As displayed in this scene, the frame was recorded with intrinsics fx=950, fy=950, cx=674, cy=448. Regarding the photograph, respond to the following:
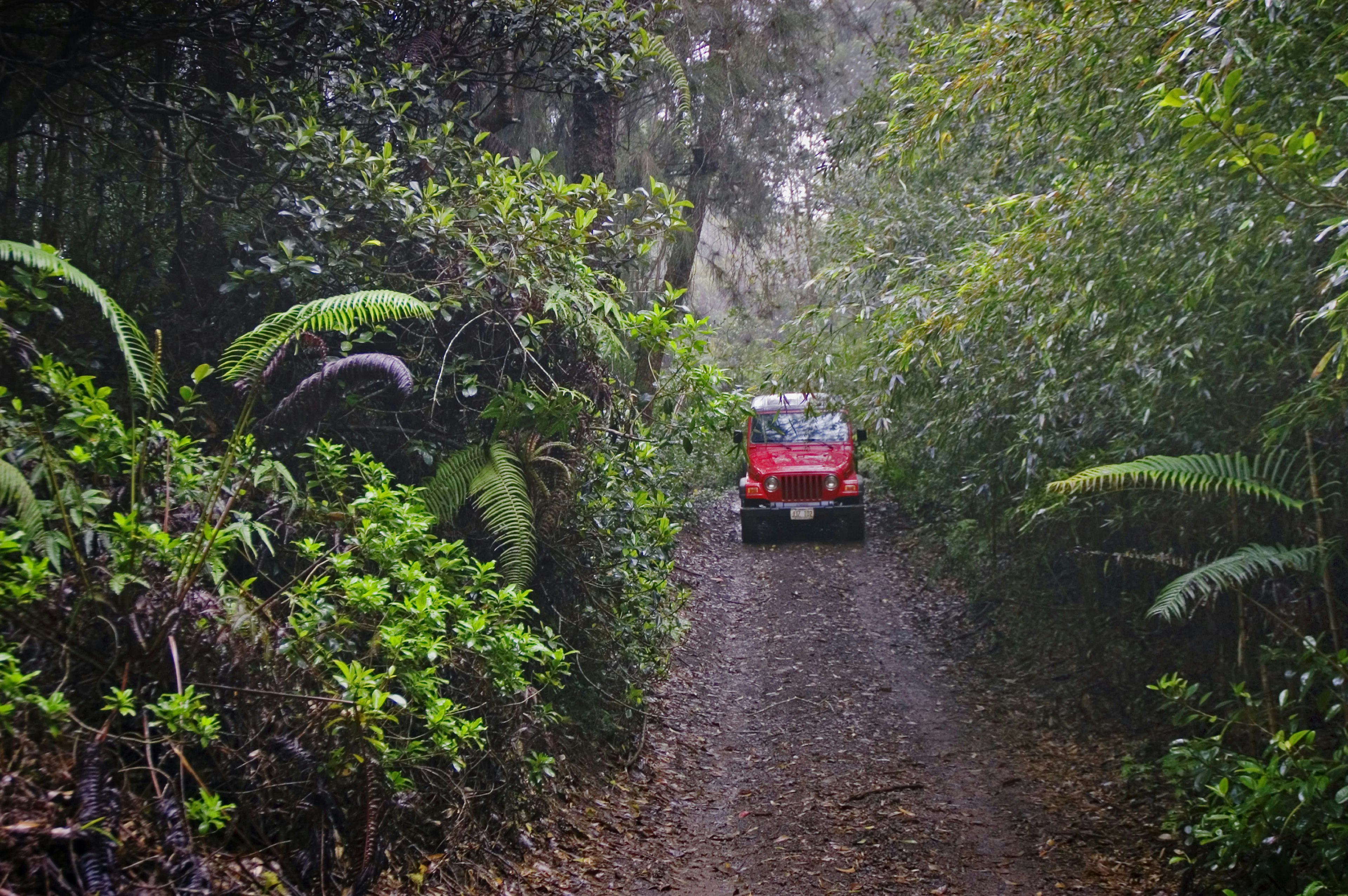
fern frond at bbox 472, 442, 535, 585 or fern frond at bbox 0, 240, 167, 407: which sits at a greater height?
fern frond at bbox 0, 240, 167, 407

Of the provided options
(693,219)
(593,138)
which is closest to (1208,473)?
(593,138)

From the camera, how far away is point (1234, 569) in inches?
176

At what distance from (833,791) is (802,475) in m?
8.00

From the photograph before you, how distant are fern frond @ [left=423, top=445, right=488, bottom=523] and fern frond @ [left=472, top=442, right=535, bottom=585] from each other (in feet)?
0.20

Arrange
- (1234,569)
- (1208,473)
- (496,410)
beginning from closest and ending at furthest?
(1234,569) → (1208,473) → (496,410)

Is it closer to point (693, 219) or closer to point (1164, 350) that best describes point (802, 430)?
point (693, 219)

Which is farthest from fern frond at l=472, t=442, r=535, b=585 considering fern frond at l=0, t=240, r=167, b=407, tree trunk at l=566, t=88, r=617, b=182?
tree trunk at l=566, t=88, r=617, b=182

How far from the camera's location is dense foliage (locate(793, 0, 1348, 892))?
4.19 metres

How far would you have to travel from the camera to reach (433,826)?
454cm

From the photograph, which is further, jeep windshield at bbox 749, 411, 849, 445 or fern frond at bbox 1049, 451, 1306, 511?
jeep windshield at bbox 749, 411, 849, 445

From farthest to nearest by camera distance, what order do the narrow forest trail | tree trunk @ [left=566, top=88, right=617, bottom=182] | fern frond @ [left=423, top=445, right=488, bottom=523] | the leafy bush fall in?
tree trunk @ [left=566, top=88, right=617, bottom=182], fern frond @ [left=423, top=445, right=488, bottom=523], the narrow forest trail, the leafy bush

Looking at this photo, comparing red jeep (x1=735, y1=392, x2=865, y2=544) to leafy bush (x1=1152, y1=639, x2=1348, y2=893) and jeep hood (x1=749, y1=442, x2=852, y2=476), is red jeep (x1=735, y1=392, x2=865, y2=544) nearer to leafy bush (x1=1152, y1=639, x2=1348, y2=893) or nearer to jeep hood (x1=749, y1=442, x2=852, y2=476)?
jeep hood (x1=749, y1=442, x2=852, y2=476)

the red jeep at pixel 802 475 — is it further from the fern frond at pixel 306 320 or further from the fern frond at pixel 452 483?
the fern frond at pixel 306 320

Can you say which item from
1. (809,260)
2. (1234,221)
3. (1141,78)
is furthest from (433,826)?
(809,260)
